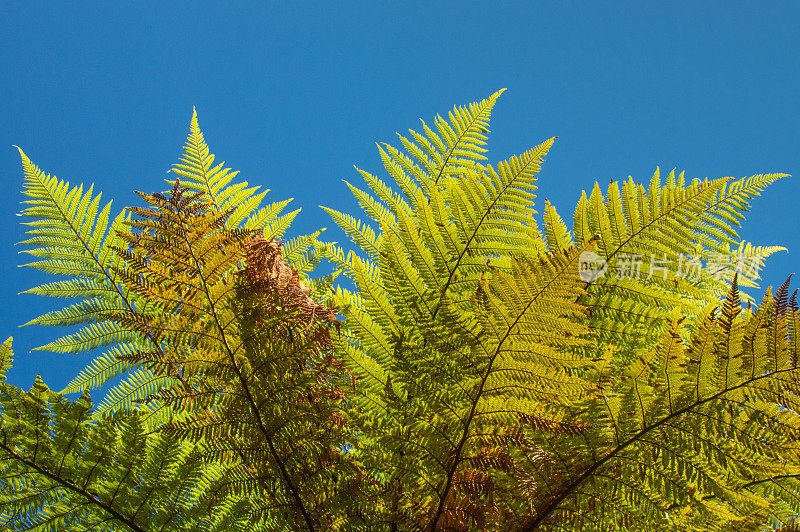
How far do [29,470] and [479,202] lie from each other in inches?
46.9

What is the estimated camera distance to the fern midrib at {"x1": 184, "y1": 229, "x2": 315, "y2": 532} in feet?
3.76

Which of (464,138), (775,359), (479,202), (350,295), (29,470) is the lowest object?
(29,470)

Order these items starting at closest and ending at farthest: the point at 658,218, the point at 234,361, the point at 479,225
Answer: the point at 234,361 < the point at 479,225 < the point at 658,218

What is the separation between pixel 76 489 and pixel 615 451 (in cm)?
116

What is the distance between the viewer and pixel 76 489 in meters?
1.22

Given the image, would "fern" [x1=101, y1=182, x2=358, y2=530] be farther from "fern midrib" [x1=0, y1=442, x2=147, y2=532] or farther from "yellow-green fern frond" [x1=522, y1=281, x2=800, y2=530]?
"yellow-green fern frond" [x1=522, y1=281, x2=800, y2=530]

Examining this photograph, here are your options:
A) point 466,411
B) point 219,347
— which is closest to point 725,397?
point 466,411

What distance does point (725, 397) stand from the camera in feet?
3.19

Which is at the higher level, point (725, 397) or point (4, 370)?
point (4, 370)

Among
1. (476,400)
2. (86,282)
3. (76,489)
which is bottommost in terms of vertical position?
(76,489)

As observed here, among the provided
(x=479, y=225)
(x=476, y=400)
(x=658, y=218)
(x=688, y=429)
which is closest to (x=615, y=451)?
(x=688, y=429)

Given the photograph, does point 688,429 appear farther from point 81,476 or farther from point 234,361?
point 81,476

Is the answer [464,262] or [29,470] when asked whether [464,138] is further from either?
[29,470]

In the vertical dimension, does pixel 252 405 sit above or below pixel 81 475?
above
